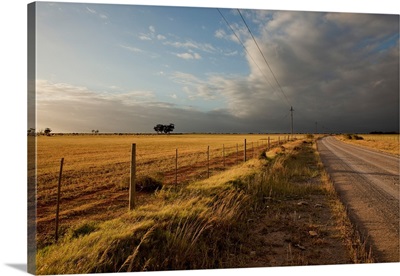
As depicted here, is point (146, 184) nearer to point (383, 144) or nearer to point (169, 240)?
point (169, 240)

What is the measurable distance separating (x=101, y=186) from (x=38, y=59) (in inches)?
325

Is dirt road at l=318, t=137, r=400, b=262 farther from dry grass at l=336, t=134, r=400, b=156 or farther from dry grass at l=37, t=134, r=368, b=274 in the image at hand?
dry grass at l=336, t=134, r=400, b=156

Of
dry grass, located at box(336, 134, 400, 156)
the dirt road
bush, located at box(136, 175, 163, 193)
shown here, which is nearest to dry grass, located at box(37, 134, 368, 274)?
the dirt road

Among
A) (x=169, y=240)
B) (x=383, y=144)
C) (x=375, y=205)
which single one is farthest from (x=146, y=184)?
(x=383, y=144)

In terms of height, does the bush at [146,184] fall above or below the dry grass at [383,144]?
below

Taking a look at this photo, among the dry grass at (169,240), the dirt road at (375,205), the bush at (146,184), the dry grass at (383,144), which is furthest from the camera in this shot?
the dry grass at (383,144)

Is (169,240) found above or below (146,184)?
above

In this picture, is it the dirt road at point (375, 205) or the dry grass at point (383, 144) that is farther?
the dry grass at point (383, 144)

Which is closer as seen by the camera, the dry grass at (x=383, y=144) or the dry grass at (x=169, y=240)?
the dry grass at (x=169, y=240)

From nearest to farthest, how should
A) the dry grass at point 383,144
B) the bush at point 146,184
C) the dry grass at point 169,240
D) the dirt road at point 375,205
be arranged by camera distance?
the dry grass at point 169,240 → the dirt road at point 375,205 → the bush at point 146,184 → the dry grass at point 383,144

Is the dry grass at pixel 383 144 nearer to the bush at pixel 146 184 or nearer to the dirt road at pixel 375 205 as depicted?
the dirt road at pixel 375 205

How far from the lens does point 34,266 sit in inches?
170

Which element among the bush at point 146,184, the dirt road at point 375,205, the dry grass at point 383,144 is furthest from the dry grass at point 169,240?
the dry grass at point 383,144

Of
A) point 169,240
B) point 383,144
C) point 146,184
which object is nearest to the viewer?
point 169,240
